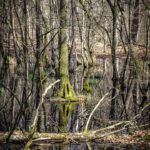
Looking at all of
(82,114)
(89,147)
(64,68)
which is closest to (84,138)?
(89,147)

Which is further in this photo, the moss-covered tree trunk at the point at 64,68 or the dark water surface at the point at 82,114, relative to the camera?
the moss-covered tree trunk at the point at 64,68

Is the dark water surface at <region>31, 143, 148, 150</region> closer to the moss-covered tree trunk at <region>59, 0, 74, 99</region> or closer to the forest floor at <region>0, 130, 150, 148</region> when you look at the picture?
the forest floor at <region>0, 130, 150, 148</region>

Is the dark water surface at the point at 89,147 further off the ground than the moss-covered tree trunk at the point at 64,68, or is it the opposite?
the moss-covered tree trunk at the point at 64,68

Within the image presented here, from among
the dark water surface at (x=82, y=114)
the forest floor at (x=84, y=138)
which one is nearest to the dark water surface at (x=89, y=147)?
the dark water surface at (x=82, y=114)

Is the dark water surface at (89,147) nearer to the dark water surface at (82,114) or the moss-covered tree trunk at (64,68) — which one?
the dark water surface at (82,114)

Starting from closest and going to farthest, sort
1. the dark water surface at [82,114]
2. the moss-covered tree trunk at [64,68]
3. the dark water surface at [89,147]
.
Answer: the dark water surface at [89,147] < the dark water surface at [82,114] < the moss-covered tree trunk at [64,68]

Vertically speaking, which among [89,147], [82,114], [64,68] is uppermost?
[64,68]

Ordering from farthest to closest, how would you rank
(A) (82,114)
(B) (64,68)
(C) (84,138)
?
(B) (64,68)
(A) (82,114)
(C) (84,138)

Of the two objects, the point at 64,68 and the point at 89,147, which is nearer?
the point at 89,147

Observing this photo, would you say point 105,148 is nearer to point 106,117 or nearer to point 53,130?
point 53,130

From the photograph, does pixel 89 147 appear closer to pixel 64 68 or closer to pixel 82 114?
pixel 82 114

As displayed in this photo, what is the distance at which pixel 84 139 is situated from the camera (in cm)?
793

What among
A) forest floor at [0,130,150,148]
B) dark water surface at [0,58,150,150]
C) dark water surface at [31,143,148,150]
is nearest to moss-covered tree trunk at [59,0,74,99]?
dark water surface at [0,58,150,150]

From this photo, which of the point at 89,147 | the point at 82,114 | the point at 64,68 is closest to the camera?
the point at 89,147
